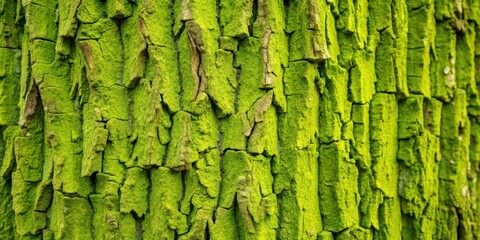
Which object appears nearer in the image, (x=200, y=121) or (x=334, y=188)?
(x=200, y=121)

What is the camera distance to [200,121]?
1.23 m

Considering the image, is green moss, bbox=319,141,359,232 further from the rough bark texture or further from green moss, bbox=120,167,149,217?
green moss, bbox=120,167,149,217

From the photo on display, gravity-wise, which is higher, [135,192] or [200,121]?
[200,121]

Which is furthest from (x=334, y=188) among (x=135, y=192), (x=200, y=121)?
(x=135, y=192)

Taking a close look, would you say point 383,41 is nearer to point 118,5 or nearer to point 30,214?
point 118,5

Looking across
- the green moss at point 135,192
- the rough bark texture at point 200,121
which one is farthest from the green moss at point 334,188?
the green moss at point 135,192

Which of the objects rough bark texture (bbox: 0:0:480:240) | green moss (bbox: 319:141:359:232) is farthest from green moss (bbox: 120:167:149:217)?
green moss (bbox: 319:141:359:232)

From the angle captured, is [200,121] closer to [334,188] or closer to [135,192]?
[135,192]

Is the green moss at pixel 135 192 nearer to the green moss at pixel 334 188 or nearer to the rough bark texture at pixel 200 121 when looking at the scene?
the rough bark texture at pixel 200 121

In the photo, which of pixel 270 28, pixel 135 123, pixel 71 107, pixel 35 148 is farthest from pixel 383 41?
pixel 35 148

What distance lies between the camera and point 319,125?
1376 mm

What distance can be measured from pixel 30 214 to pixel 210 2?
91 centimetres

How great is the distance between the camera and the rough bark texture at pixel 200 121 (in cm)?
123

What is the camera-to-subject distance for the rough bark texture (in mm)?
1229
